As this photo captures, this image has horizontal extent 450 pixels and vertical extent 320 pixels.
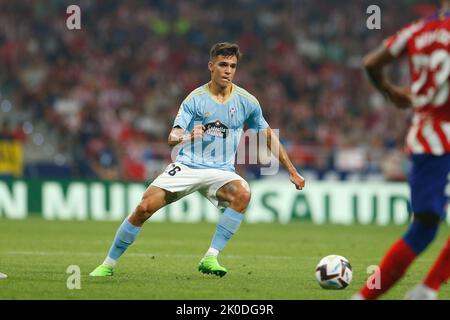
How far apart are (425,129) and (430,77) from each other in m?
0.36

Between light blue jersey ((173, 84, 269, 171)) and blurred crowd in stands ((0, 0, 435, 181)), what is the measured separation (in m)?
11.2

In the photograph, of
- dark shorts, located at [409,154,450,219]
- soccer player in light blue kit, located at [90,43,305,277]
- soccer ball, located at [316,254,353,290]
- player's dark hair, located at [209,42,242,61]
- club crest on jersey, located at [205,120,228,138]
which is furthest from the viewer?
club crest on jersey, located at [205,120,228,138]

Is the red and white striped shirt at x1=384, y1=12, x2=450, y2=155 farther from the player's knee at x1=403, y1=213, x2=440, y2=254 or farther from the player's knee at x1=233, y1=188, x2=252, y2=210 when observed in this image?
the player's knee at x1=233, y1=188, x2=252, y2=210

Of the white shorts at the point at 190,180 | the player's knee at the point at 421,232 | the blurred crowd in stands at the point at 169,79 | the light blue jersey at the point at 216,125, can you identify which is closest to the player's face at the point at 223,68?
the light blue jersey at the point at 216,125

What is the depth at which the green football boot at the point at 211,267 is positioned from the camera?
9516mm

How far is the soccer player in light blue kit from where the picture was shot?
379 inches

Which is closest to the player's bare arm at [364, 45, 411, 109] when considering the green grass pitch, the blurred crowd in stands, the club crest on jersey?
the green grass pitch

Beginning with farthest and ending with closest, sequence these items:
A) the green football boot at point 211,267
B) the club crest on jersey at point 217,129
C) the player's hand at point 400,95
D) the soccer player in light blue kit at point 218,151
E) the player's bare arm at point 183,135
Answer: the club crest on jersey at point 217,129
the soccer player in light blue kit at point 218,151
the green football boot at point 211,267
the player's bare arm at point 183,135
the player's hand at point 400,95

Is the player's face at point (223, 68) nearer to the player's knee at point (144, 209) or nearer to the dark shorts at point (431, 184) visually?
the player's knee at point (144, 209)

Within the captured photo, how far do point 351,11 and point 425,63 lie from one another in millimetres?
22069

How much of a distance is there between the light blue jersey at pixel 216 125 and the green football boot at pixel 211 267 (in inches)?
37.4

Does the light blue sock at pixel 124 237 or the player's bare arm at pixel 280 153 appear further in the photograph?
the player's bare arm at pixel 280 153

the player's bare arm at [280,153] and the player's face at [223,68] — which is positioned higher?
the player's face at [223,68]
